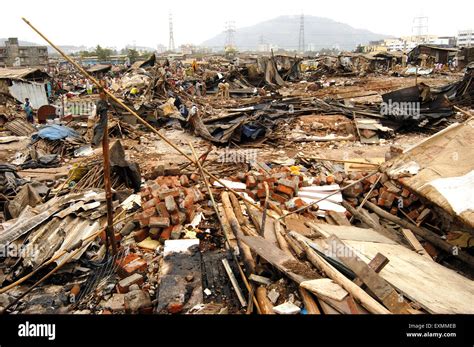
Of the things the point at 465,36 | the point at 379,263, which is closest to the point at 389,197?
the point at 379,263

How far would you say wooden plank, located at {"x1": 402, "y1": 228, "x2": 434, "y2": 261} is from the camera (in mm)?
4445

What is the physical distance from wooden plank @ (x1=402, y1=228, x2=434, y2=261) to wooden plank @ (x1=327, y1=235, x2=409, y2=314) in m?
1.77

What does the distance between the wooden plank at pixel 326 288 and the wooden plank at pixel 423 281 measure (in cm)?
63

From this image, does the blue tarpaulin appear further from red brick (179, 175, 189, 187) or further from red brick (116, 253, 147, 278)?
red brick (116, 253, 147, 278)

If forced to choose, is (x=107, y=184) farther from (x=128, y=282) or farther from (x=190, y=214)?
(x=190, y=214)

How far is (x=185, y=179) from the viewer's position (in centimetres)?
621

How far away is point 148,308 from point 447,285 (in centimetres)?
301

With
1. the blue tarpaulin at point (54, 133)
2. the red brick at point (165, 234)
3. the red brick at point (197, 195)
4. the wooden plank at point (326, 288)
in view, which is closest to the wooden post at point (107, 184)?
the red brick at point (165, 234)

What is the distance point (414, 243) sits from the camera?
4633 mm

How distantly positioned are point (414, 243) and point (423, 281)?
1.38 m

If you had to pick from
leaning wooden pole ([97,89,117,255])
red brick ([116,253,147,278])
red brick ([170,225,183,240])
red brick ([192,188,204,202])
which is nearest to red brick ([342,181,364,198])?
red brick ([192,188,204,202])

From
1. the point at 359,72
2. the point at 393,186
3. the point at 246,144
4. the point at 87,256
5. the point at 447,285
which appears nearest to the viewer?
the point at 447,285
